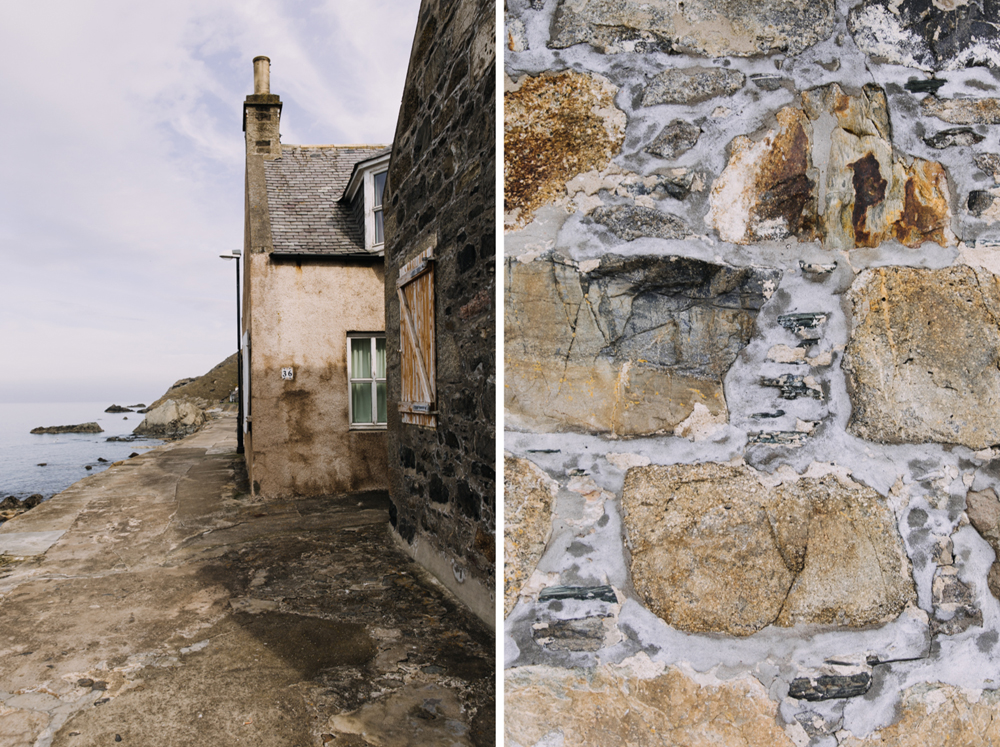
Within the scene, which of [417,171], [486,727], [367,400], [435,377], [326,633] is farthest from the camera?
[367,400]

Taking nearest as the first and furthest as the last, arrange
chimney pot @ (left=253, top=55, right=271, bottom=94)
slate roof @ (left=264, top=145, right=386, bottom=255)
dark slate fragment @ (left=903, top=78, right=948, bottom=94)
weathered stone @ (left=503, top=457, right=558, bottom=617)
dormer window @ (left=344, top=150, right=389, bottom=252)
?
weathered stone @ (left=503, top=457, right=558, bottom=617)
dark slate fragment @ (left=903, top=78, right=948, bottom=94)
dormer window @ (left=344, top=150, right=389, bottom=252)
slate roof @ (left=264, top=145, right=386, bottom=255)
chimney pot @ (left=253, top=55, right=271, bottom=94)

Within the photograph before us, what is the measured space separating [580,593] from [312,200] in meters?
9.66

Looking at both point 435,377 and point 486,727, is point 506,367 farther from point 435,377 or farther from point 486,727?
point 435,377

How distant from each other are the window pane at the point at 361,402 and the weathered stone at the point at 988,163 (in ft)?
26.9

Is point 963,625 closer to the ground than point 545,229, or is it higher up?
closer to the ground

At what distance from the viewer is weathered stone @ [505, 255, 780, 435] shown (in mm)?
1223

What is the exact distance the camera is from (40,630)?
398 centimetres

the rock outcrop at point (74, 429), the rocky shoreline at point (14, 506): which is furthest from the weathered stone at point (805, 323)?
the rock outcrop at point (74, 429)

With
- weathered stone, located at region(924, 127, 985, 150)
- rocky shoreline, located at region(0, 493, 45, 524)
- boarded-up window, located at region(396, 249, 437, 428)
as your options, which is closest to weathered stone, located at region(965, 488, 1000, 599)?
weathered stone, located at region(924, 127, 985, 150)

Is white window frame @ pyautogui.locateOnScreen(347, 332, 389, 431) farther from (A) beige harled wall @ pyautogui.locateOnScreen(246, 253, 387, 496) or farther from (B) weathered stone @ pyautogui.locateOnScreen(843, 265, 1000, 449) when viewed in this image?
(B) weathered stone @ pyautogui.locateOnScreen(843, 265, 1000, 449)

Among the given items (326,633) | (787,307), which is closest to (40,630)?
(326,633)

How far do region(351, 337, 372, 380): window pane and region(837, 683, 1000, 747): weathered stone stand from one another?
8.17 meters

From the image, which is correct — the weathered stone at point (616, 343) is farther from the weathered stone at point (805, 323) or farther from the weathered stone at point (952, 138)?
the weathered stone at point (952, 138)

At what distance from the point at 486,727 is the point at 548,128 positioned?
260 cm
